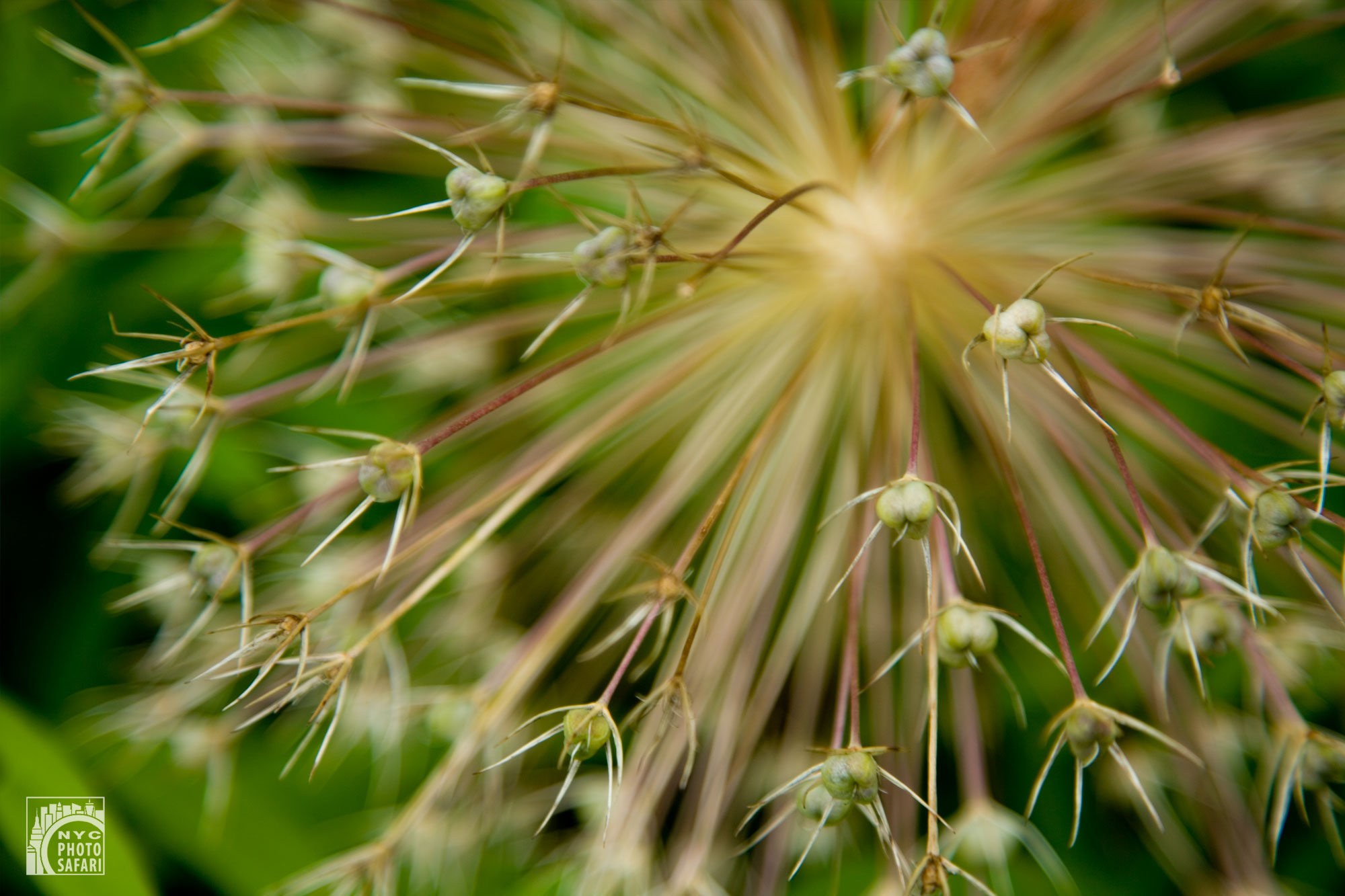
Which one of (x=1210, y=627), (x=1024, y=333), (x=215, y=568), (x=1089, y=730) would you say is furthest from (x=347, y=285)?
(x=1210, y=627)

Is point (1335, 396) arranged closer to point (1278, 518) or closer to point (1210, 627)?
point (1278, 518)

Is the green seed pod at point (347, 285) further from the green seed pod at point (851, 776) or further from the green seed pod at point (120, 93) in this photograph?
the green seed pod at point (851, 776)

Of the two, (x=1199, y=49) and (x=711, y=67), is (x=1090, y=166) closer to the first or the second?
(x=1199, y=49)

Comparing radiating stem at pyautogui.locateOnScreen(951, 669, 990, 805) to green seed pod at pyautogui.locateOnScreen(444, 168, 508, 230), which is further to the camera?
radiating stem at pyautogui.locateOnScreen(951, 669, 990, 805)

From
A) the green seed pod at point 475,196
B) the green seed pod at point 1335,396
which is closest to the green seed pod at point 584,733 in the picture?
the green seed pod at point 475,196

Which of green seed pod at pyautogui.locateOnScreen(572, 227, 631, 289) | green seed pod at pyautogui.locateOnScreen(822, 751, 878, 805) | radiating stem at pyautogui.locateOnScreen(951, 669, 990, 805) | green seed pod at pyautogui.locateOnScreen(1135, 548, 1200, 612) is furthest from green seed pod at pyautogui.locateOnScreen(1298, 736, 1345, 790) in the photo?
green seed pod at pyautogui.locateOnScreen(572, 227, 631, 289)

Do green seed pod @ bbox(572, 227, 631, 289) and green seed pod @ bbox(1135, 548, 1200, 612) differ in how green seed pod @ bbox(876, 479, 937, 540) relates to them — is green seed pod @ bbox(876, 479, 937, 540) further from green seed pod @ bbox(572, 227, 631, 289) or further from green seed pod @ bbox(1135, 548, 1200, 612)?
green seed pod @ bbox(572, 227, 631, 289)

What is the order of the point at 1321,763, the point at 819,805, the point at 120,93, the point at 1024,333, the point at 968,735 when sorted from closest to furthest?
the point at 1024,333 → the point at 819,805 → the point at 1321,763 → the point at 120,93 → the point at 968,735
